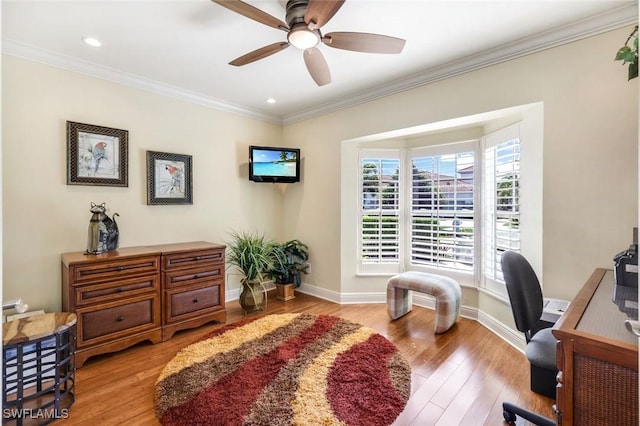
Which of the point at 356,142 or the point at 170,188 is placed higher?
the point at 356,142

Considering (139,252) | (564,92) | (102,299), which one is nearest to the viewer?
(564,92)

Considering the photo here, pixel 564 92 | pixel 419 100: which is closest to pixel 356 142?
pixel 419 100

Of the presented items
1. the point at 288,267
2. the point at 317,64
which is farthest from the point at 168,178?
the point at 317,64

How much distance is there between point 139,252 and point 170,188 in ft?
3.04

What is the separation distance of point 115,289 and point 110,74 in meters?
2.10

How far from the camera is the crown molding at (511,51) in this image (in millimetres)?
2189

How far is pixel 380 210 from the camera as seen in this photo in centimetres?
404

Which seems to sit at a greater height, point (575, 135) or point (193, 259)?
point (575, 135)

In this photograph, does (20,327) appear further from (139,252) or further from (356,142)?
(356,142)

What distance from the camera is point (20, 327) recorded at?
202 cm

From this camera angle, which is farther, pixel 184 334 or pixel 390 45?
pixel 184 334

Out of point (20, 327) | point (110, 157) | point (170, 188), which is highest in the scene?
point (110, 157)

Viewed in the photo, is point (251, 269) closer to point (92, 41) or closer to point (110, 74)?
point (110, 74)

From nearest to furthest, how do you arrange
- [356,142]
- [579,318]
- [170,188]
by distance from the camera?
[579,318] → [170,188] → [356,142]
